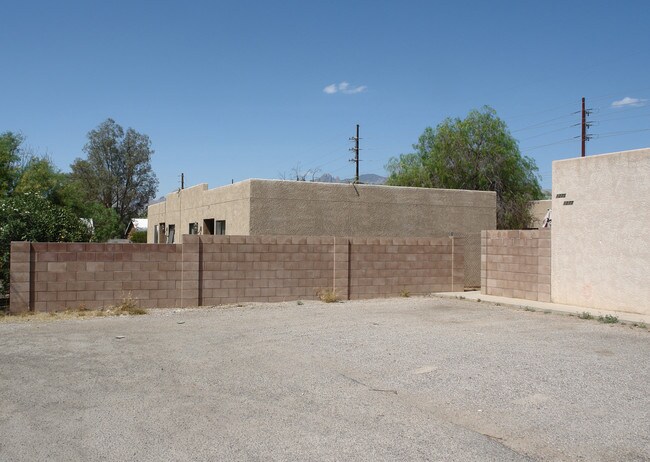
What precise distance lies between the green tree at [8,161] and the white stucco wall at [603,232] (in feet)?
72.5

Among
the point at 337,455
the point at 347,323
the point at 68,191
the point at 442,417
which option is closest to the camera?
the point at 337,455

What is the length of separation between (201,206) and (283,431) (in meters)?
20.7

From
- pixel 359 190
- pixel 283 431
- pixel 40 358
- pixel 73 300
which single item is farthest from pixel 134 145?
pixel 283 431

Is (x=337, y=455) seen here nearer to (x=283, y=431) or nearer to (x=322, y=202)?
(x=283, y=431)

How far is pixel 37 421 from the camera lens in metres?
6.76

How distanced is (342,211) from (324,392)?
14387 mm

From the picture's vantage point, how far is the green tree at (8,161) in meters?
27.6

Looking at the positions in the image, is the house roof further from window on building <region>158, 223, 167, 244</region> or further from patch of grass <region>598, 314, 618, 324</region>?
patch of grass <region>598, 314, 618, 324</region>

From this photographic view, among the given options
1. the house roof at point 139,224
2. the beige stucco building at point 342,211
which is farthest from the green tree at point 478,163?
the house roof at point 139,224

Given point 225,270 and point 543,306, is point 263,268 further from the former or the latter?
point 543,306

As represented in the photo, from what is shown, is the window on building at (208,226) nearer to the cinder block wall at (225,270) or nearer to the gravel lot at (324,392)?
the cinder block wall at (225,270)

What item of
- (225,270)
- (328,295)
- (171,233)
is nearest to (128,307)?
(225,270)

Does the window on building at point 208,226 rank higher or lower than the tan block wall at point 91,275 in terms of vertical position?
higher

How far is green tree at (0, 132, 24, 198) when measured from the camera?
27625 mm
